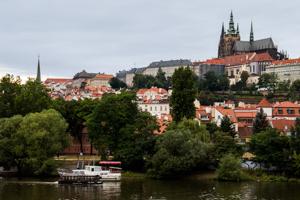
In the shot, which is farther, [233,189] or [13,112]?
[13,112]

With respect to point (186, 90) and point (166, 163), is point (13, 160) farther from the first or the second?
point (186, 90)

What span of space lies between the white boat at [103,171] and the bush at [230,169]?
34.1 ft

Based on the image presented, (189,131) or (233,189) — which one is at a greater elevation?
(189,131)

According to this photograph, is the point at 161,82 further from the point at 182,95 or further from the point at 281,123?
the point at 182,95

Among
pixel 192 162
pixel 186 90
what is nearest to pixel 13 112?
pixel 186 90

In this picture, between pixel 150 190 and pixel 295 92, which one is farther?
pixel 295 92

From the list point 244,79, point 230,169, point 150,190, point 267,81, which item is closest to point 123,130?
point 230,169

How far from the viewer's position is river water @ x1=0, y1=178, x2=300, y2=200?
152 ft

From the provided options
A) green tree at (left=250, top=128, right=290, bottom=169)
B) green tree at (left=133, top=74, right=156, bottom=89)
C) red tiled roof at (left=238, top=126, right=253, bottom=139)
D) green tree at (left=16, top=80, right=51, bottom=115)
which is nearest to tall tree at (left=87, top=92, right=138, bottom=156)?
green tree at (left=16, top=80, right=51, bottom=115)

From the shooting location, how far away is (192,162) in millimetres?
58062

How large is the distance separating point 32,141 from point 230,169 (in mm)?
20082

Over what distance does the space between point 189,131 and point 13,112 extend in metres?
24.3

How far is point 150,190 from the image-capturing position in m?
50.2

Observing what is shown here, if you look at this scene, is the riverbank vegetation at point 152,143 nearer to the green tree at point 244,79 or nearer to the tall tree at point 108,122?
the tall tree at point 108,122
